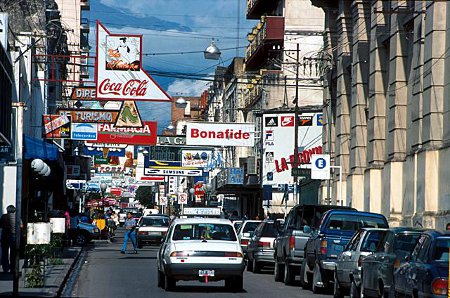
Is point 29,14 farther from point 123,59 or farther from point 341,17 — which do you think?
point 341,17

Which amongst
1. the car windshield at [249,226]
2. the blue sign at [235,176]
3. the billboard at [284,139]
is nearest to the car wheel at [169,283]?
the car windshield at [249,226]

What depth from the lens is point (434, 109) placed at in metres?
35.9

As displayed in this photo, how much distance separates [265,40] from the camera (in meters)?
74.1

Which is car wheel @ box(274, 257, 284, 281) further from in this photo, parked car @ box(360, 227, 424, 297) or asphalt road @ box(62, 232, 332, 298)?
parked car @ box(360, 227, 424, 297)

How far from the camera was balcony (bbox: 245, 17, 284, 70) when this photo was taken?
7381cm

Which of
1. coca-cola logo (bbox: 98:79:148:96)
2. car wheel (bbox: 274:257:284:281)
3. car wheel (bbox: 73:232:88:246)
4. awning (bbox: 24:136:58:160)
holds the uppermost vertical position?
coca-cola logo (bbox: 98:79:148:96)

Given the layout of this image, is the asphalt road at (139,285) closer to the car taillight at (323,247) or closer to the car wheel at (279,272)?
the car wheel at (279,272)

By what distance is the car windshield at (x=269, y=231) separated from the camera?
3588cm

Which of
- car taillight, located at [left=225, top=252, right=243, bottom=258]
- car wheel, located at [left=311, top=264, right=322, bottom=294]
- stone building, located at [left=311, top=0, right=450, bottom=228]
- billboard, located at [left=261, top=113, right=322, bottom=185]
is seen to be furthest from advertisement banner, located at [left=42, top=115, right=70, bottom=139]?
car taillight, located at [left=225, top=252, right=243, bottom=258]

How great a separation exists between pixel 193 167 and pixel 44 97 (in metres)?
29.6

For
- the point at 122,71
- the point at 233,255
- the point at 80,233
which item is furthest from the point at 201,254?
the point at 80,233

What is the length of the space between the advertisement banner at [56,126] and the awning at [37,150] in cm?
1360

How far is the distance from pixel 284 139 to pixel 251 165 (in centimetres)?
886

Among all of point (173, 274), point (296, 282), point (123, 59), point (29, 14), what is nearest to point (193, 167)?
point (29, 14)
